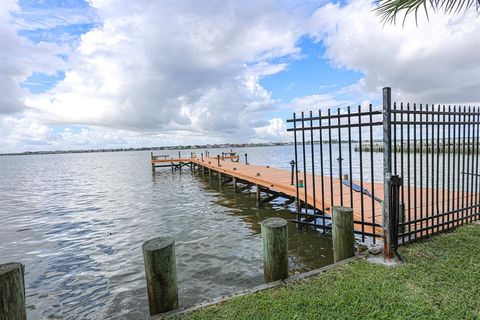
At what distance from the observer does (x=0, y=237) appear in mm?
10648

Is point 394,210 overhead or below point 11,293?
overhead

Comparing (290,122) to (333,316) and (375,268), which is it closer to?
(375,268)

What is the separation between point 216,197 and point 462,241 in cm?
1349

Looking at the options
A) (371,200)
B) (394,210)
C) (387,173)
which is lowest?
(371,200)

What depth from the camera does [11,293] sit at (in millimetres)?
2855

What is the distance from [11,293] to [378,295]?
4310 mm

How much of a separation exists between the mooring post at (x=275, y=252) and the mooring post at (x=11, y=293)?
3.13 metres

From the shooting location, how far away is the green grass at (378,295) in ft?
10.7

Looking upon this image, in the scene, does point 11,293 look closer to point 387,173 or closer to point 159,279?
point 159,279

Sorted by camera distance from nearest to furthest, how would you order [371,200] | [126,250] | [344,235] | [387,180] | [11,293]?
[11,293] < [387,180] < [344,235] < [371,200] < [126,250]

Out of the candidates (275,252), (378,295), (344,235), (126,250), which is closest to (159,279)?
(275,252)

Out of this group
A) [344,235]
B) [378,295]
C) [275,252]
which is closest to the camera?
[378,295]

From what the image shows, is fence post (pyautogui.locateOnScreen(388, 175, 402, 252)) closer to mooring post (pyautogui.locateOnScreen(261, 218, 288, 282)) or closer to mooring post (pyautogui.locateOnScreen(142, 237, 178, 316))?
mooring post (pyautogui.locateOnScreen(261, 218, 288, 282))

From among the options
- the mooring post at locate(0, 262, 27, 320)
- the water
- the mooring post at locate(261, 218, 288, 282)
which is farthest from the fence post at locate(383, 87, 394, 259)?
the mooring post at locate(0, 262, 27, 320)
